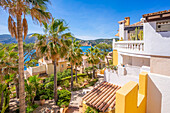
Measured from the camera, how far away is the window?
16.0 ft

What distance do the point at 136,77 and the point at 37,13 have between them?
9.40m

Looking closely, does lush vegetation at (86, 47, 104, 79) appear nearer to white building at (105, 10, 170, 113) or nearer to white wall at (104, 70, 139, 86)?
white wall at (104, 70, 139, 86)

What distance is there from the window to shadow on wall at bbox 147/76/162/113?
9.56 feet

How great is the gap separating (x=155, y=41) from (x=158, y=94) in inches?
123

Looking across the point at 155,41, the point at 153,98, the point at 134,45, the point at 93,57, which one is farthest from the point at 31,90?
the point at 93,57

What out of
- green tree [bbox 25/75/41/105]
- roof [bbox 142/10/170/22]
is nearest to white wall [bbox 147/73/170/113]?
roof [bbox 142/10/170/22]

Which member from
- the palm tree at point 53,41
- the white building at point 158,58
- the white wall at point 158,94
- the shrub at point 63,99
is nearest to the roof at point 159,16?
the white building at point 158,58

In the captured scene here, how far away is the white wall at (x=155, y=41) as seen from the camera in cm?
509

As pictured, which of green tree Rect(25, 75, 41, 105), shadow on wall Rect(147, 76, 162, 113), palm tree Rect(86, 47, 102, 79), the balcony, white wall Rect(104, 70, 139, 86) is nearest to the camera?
shadow on wall Rect(147, 76, 162, 113)

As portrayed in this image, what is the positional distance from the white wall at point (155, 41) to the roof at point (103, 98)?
14.9 ft

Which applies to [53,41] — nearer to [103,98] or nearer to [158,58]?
[103,98]

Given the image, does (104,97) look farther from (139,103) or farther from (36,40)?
(36,40)

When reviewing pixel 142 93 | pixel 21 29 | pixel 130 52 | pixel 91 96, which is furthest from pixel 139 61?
pixel 21 29

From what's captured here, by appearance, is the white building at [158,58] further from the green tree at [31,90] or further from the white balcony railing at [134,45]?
the green tree at [31,90]
